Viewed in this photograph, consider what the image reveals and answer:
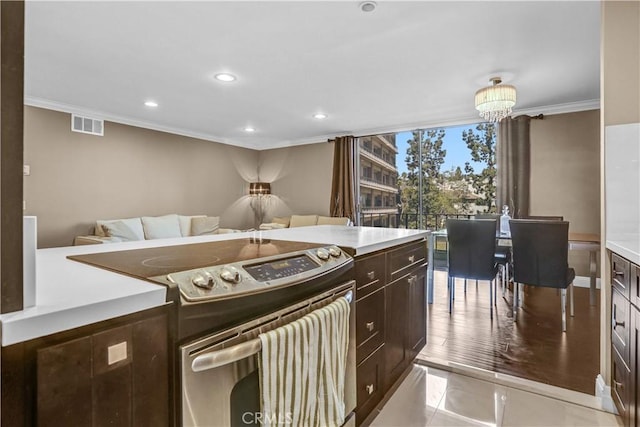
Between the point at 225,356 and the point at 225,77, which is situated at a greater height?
the point at 225,77

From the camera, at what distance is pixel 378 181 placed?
6098mm

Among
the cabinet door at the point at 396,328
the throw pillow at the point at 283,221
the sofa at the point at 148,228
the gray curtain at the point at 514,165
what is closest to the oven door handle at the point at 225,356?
the cabinet door at the point at 396,328

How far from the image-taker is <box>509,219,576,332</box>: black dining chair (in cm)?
280

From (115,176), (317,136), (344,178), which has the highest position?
(317,136)

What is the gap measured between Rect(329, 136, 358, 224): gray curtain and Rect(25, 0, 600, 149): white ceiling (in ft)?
4.32

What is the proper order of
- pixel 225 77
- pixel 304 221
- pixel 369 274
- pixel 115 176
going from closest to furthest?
pixel 369 274 → pixel 225 77 → pixel 115 176 → pixel 304 221

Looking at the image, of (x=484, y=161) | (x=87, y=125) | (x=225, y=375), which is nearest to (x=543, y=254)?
(x=484, y=161)

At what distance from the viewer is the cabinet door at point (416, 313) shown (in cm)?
201

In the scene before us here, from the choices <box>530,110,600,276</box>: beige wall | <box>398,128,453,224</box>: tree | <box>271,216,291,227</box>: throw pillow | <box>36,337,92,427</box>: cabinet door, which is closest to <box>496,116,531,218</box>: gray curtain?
<box>530,110,600,276</box>: beige wall

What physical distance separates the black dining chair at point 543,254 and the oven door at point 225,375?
267cm

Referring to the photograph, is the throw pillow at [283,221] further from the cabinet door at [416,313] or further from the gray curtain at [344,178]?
the cabinet door at [416,313]

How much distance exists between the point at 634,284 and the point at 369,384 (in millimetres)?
1214

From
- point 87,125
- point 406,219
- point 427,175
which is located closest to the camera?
point 87,125

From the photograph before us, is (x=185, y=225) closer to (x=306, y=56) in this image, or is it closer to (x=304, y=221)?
(x=304, y=221)
